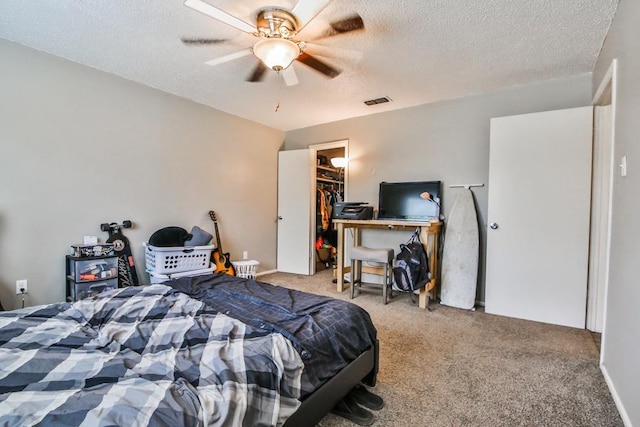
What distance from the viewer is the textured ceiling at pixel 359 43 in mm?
2033

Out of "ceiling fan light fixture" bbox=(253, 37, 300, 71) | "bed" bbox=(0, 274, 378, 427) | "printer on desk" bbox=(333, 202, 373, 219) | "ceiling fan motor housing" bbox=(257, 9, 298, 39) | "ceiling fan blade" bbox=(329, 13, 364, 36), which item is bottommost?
"bed" bbox=(0, 274, 378, 427)

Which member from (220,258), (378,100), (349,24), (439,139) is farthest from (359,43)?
(220,258)

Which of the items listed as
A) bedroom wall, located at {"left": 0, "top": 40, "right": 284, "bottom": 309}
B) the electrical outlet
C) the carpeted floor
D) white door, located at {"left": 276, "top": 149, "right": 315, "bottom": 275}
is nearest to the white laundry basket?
bedroom wall, located at {"left": 0, "top": 40, "right": 284, "bottom": 309}

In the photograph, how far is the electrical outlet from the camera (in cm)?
254

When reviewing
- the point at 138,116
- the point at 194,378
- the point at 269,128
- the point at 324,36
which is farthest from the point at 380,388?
the point at 269,128

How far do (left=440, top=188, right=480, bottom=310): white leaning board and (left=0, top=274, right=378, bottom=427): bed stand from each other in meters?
2.01

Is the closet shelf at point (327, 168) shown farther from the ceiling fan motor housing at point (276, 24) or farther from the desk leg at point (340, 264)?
the ceiling fan motor housing at point (276, 24)

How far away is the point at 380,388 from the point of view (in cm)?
179

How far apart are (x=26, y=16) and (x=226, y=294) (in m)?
2.48

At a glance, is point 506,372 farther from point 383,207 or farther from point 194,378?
point 383,207

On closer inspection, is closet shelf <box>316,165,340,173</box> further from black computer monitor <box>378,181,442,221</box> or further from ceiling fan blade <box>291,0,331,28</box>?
ceiling fan blade <box>291,0,331,28</box>

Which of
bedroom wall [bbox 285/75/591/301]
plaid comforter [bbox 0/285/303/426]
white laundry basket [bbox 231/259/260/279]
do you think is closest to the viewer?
plaid comforter [bbox 0/285/303/426]

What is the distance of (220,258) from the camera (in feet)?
12.7

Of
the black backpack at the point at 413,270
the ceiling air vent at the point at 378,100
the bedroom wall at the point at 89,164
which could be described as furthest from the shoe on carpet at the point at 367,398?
the ceiling air vent at the point at 378,100
